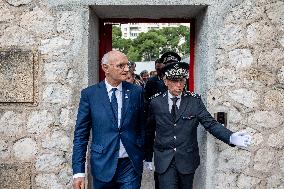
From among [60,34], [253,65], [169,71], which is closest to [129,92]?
[169,71]

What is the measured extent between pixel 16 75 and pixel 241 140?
6.96ft

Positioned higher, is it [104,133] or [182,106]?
[182,106]

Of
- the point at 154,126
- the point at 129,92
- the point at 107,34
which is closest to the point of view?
the point at 129,92

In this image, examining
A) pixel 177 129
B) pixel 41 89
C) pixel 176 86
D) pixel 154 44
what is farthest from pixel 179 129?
pixel 154 44

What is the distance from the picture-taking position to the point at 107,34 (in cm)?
516

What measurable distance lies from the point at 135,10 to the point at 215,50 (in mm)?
900

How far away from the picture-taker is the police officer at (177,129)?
3871 mm

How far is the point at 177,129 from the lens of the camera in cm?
388

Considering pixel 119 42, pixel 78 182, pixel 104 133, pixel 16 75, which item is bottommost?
pixel 78 182

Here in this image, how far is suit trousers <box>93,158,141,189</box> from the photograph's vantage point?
11.8ft

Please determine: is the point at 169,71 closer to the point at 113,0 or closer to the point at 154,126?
the point at 154,126

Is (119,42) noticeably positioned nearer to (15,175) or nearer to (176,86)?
(15,175)

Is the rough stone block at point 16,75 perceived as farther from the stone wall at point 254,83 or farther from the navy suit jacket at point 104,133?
the stone wall at point 254,83

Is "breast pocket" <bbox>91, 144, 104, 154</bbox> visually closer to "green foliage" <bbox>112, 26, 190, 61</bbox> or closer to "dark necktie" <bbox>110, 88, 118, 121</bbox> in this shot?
"dark necktie" <bbox>110, 88, 118, 121</bbox>
